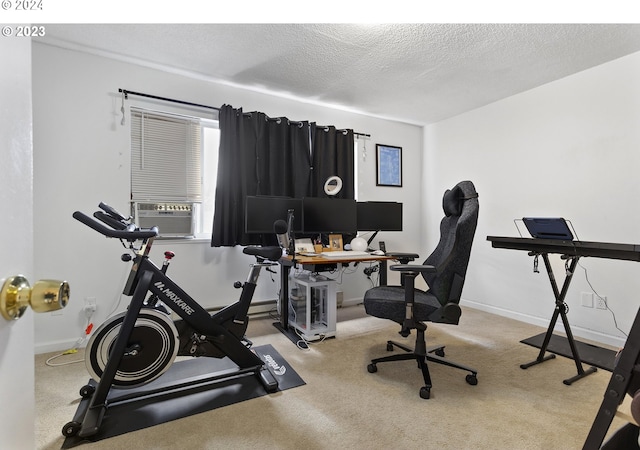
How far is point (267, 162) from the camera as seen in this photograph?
11.0 ft

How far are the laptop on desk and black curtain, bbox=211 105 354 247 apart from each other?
2000 millimetres

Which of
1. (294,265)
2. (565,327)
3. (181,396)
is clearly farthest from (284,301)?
(565,327)

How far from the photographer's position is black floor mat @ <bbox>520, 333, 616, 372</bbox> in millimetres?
2309

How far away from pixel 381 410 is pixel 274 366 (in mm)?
868

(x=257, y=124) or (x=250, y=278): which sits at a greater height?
(x=257, y=124)

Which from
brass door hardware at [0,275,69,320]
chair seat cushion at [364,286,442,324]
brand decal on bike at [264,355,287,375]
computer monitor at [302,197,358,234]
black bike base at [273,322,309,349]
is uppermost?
computer monitor at [302,197,358,234]

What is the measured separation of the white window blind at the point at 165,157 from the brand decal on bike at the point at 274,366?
173cm

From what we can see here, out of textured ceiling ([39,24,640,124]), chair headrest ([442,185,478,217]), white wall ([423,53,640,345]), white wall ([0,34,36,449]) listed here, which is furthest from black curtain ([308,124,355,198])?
white wall ([0,34,36,449])

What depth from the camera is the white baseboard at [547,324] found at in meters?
2.66

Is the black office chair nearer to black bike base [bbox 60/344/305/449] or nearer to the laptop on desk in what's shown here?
the laptop on desk
